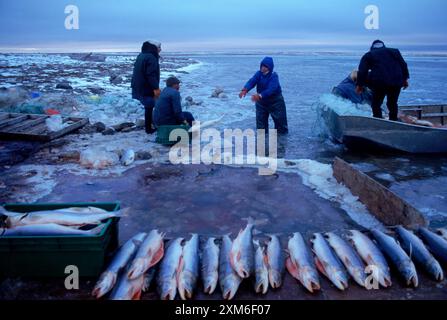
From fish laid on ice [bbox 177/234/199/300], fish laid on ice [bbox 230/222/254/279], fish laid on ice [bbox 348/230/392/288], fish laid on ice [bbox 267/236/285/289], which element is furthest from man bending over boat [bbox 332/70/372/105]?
fish laid on ice [bbox 177/234/199/300]

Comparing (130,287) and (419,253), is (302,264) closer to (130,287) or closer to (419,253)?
(419,253)

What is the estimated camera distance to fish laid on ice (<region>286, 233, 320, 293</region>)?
3221 mm

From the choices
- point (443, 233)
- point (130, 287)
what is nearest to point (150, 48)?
point (130, 287)

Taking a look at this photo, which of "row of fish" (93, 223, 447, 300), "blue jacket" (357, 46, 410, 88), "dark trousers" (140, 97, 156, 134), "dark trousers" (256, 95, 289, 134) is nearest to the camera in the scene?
"row of fish" (93, 223, 447, 300)

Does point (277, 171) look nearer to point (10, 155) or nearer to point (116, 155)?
point (116, 155)

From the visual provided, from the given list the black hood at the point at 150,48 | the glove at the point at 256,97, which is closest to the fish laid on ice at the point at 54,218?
the glove at the point at 256,97

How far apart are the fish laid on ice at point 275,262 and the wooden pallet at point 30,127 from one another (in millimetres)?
7434

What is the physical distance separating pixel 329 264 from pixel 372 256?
1.53 feet

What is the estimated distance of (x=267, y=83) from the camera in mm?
10086

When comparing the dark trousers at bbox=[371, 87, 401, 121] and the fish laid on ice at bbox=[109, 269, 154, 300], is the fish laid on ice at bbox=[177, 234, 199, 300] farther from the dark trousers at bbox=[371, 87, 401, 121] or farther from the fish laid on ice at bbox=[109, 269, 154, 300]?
the dark trousers at bbox=[371, 87, 401, 121]

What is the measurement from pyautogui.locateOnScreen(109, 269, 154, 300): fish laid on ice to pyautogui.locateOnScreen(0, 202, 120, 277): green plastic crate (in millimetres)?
329

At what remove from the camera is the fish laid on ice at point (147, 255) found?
3229 millimetres

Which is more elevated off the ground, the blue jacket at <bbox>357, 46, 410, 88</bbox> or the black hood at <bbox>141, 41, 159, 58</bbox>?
the black hood at <bbox>141, 41, 159, 58</bbox>
